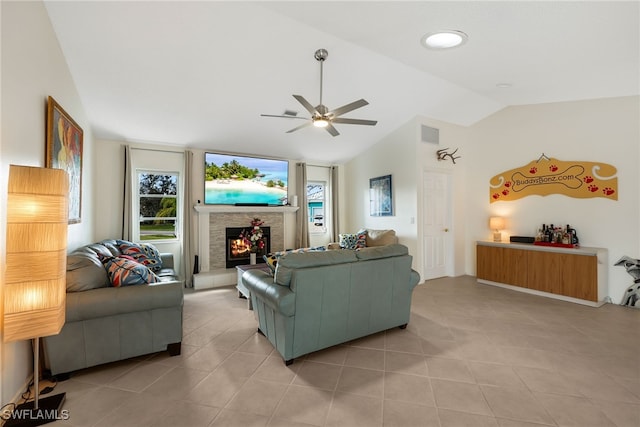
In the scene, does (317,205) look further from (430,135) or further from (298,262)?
(298,262)

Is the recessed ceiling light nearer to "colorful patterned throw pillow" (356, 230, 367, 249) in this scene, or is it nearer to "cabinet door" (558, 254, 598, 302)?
"colorful patterned throw pillow" (356, 230, 367, 249)

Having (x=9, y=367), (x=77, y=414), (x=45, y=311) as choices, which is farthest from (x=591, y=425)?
(x=9, y=367)

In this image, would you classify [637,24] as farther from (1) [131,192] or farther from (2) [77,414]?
(1) [131,192]

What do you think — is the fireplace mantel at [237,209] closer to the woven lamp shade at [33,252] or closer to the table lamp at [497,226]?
the woven lamp shade at [33,252]

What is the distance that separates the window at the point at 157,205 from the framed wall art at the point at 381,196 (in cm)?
386

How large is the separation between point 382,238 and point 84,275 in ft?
13.5

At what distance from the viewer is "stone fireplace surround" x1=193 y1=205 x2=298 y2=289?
5070 mm

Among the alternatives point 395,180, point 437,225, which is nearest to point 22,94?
point 395,180

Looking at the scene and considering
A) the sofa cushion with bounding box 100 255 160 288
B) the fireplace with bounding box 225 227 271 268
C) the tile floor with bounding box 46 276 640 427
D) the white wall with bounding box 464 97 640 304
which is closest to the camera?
the tile floor with bounding box 46 276 640 427

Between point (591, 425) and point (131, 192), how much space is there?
5.86 metres

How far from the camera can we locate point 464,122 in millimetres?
5492

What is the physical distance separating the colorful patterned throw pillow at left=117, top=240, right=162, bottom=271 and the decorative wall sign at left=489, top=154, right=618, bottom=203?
18.9 feet

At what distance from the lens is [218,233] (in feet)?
17.8

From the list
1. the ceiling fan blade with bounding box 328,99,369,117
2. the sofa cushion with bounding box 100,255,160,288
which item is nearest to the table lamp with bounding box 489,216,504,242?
the ceiling fan blade with bounding box 328,99,369,117
